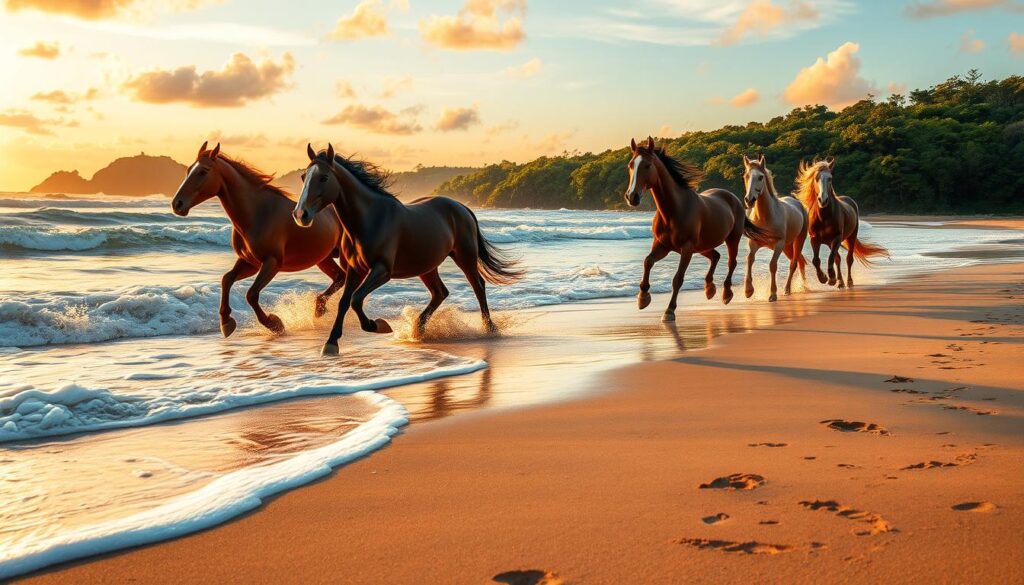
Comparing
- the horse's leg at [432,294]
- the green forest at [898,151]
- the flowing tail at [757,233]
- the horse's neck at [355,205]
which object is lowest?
the horse's leg at [432,294]

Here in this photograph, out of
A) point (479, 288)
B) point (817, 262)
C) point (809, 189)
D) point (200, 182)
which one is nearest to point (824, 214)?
point (809, 189)

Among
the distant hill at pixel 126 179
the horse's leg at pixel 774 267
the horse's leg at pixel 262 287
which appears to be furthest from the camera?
the distant hill at pixel 126 179

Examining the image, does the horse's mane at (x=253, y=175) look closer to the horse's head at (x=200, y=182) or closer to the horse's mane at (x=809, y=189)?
the horse's head at (x=200, y=182)

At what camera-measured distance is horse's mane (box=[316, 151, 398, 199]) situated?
807cm

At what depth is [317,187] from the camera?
7527mm

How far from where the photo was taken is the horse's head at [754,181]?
1257 cm

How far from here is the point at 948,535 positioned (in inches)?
101

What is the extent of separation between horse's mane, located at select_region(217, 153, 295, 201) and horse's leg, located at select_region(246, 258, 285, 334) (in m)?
0.74

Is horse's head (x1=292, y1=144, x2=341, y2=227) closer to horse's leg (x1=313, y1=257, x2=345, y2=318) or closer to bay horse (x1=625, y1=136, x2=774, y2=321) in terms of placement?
horse's leg (x1=313, y1=257, x2=345, y2=318)

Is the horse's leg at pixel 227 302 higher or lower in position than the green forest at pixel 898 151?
lower

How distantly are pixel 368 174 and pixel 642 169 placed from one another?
3217mm

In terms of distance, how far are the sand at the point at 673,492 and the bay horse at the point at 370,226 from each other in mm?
2166

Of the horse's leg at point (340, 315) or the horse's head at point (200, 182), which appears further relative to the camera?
the horse's head at point (200, 182)

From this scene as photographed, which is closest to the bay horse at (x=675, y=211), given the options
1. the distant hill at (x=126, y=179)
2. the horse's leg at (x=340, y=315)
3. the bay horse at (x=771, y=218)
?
the bay horse at (x=771, y=218)
